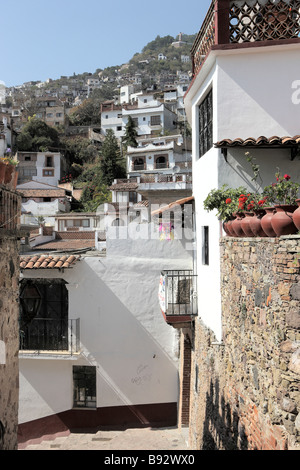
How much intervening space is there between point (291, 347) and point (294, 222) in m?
1.32

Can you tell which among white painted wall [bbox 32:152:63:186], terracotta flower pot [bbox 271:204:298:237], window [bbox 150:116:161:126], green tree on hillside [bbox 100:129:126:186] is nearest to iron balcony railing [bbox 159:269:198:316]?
terracotta flower pot [bbox 271:204:298:237]

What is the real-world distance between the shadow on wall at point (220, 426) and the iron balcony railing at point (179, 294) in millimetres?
2569

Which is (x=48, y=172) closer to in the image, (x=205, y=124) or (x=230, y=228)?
(x=205, y=124)

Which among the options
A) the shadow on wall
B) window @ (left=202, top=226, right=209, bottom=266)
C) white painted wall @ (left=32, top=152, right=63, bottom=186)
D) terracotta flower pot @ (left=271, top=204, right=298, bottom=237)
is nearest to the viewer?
terracotta flower pot @ (left=271, top=204, right=298, bottom=237)

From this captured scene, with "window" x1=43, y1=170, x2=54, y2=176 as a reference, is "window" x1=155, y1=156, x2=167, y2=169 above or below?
below

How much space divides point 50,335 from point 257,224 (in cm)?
1001

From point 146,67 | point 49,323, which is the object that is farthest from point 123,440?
point 146,67

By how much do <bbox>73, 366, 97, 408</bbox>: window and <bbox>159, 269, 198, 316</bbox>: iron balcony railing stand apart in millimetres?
3971

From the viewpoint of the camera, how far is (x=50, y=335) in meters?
13.6

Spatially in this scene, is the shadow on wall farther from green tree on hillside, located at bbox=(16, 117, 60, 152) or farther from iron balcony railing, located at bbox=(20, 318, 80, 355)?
green tree on hillside, located at bbox=(16, 117, 60, 152)

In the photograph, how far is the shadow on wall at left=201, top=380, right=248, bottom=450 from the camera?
6.14 meters

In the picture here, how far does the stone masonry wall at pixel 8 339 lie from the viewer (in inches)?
191
